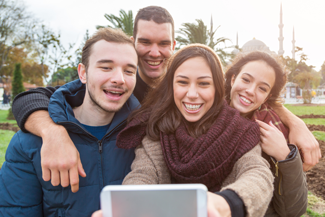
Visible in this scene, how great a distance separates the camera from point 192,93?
201 centimetres

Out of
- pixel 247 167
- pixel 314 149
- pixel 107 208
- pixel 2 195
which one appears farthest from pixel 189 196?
pixel 314 149

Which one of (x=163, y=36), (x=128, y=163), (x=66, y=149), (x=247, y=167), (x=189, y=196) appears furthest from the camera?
(x=163, y=36)

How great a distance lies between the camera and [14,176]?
200cm

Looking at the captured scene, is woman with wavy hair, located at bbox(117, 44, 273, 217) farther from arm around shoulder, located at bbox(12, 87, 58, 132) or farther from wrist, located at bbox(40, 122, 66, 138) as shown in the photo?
arm around shoulder, located at bbox(12, 87, 58, 132)

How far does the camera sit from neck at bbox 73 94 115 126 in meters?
2.32

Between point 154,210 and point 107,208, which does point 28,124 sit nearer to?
point 107,208

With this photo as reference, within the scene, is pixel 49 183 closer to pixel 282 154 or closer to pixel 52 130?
pixel 52 130

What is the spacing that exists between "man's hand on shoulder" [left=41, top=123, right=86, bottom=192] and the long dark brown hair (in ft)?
2.13

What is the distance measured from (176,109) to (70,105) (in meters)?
1.13

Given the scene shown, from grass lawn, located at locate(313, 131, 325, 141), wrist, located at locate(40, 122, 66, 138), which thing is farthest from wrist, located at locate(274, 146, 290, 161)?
grass lawn, located at locate(313, 131, 325, 141)

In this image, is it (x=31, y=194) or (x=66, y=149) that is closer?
(x=66, y=149)

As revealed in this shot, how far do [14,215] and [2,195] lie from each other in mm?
196

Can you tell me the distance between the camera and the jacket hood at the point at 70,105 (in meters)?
2.02

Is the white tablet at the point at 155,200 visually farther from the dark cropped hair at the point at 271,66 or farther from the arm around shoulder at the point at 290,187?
the dark cropped hair at the point at 271,66
